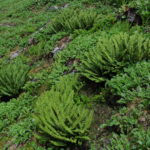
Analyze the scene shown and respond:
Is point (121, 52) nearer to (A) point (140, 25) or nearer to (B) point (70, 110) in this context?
(B) point (70, 110)

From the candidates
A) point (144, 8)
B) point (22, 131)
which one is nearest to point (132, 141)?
point (22, 131)

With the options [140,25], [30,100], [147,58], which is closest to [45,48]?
[30,100]

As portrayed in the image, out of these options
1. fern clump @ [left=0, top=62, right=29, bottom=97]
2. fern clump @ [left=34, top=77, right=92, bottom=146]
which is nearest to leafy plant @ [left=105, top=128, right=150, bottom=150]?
fern clump @ [left=34, top=77, right=92, bottom=146]

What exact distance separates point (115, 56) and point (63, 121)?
200 cm

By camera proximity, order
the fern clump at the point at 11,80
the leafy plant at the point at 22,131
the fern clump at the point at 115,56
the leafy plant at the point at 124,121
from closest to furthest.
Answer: the leafy plant at the point at 124,121 < the leafy plant at the point at 22,131 < the fern clump at the point at 115,56 < the fern clump at the point at 11,80

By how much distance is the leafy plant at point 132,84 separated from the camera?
3.75 m

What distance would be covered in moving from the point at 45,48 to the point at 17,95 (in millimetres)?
2331

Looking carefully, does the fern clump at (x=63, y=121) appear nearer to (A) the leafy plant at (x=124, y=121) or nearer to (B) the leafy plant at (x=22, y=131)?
(A) the leafy plant at (x=124, y=121)

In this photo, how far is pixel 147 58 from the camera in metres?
4.55

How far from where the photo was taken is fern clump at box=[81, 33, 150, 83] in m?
4.50

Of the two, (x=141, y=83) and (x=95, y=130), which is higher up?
(x=141, y=83)

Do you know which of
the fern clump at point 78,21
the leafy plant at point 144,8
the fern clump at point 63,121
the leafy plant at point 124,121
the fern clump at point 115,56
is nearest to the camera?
the leafy plant at point 124,121

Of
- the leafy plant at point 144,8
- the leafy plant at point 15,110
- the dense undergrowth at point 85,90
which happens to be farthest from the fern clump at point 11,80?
A: the leafy plant at point 144,8

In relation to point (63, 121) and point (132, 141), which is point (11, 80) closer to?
point (63, 121)
